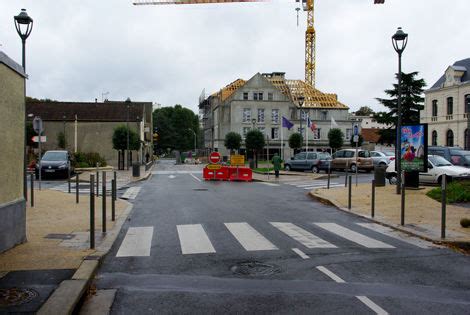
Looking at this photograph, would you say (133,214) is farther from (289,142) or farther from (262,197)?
(289,142)

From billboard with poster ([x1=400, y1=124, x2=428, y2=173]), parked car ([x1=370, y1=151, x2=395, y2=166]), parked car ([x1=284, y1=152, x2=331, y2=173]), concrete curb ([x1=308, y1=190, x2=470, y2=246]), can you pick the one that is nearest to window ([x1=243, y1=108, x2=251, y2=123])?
parked car ([x1=284, y1=152, x2=331, y2=173])

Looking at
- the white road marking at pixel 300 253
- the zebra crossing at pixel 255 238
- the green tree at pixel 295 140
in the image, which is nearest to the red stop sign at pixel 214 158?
the zebra crossing at pixel 255 238

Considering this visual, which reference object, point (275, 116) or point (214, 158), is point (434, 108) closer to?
point (275, 116)

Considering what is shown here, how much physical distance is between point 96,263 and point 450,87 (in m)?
59.4

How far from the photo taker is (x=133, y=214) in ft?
43.6

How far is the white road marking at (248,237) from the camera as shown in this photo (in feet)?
28.0

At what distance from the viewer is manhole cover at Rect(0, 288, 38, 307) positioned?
5.07m

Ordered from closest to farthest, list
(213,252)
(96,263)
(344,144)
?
1. (96,263)
2. (213,252)
3. (344,144)

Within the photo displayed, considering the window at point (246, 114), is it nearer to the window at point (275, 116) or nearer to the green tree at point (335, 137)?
the window at point (275, 116)

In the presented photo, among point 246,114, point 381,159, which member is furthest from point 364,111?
point 381,159

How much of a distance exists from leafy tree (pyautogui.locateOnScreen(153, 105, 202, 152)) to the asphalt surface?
10478cm

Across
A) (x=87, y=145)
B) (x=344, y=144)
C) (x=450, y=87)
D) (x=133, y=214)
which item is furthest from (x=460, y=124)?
(x=133, y=214)

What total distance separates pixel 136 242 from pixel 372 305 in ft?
16.4

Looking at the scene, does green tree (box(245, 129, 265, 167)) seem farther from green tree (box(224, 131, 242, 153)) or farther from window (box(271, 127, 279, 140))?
window (box(271, 127, 279, 140))
